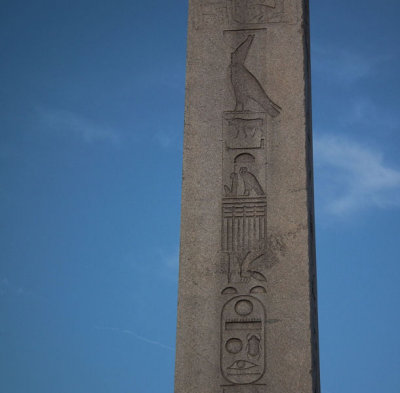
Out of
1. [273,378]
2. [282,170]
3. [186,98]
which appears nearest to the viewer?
[273,378]

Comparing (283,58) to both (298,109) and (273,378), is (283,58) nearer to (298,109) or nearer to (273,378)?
(298,109)

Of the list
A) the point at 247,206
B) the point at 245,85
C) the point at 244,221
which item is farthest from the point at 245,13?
the point at 244,221

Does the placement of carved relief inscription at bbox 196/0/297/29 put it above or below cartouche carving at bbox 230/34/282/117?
above

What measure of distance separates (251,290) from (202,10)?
239 centimetres

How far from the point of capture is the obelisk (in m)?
6.37

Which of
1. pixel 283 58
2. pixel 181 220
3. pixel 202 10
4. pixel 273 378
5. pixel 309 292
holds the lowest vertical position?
pixel 273 378

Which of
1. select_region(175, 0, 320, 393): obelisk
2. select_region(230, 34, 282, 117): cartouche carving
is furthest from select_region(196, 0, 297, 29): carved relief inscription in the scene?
select_region(230, 34, 282, 117): cartouche carving

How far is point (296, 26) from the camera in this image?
7320 mm

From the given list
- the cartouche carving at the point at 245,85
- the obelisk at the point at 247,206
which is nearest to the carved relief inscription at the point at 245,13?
the obelisk at the point at 247,206

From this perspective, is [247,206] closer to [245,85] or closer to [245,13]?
[245,85]

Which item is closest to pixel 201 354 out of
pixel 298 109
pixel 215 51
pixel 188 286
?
pixel 188 286

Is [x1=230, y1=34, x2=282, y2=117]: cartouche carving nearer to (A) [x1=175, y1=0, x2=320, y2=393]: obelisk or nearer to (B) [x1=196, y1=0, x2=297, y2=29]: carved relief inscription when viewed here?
(A) [x1=175, y1=0, x2=320, y2=393]: obelisk

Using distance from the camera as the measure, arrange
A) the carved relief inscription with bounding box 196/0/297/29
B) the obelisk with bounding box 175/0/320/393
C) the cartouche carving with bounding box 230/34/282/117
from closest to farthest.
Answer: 1. the obelisk with bounding box 175/0/320/393
2. the cartouche carving with bounding box 230/34/282/117
3. the carved relief inscription with bounding box 196/0/297/29

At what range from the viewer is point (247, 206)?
6734mm
